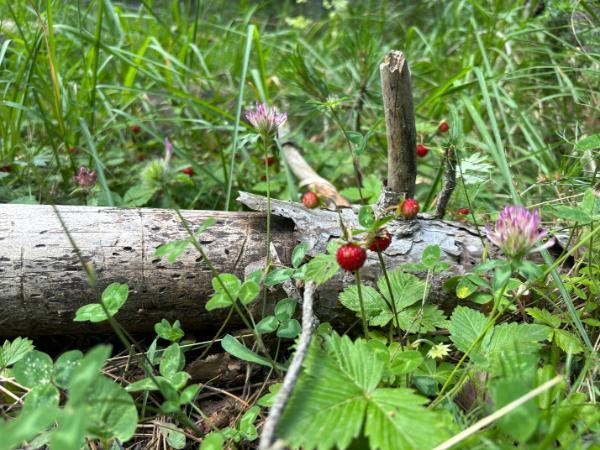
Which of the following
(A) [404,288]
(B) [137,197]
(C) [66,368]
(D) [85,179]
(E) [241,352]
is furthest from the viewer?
(B) [137,197]

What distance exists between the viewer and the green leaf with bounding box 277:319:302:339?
3.83 ft

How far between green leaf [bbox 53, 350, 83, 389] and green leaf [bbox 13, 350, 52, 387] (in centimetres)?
3

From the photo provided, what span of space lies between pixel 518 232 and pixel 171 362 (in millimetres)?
779

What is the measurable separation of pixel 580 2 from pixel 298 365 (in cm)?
207

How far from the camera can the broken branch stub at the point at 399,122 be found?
1432 millimetres

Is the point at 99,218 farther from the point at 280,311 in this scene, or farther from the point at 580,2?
the point at 580,2

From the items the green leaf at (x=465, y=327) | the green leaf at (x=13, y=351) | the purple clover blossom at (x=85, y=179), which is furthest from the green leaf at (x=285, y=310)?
the purple clover blossom at (x=85, y=179)

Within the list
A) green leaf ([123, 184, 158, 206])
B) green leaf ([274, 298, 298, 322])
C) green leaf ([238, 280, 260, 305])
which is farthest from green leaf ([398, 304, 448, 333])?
green leaf ([123, 184, 158, 206])

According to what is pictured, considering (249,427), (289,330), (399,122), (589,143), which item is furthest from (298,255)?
(589,143)

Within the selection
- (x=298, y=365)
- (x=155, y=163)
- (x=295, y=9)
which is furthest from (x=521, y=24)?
(x=295, y=9)

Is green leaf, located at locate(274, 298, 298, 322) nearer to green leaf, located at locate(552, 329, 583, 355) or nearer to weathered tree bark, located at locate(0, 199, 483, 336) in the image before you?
weathered tree bark, located at locate(0, 199, 483, 336)

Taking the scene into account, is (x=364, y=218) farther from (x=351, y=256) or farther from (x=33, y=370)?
(x=33, y=370)

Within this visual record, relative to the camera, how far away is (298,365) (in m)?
0.88

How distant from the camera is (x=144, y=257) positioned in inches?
54.3
